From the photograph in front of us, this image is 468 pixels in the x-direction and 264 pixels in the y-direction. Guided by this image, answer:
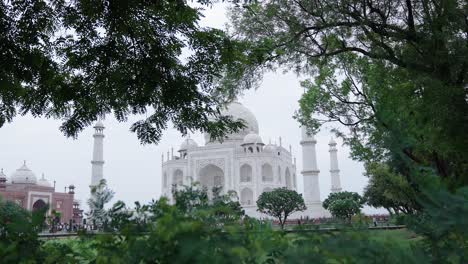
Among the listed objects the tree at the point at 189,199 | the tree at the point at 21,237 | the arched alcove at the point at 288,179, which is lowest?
the tree at the point at 21,237

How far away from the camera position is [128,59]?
4.48 metres

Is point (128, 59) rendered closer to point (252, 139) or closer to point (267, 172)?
point (252, 139)

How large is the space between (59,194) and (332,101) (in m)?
37.2

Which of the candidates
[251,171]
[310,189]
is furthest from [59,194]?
[310,189]

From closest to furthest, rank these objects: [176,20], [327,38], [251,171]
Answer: [176,20]
[327,38]
[251,171]

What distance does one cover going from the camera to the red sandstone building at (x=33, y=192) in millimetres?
38562

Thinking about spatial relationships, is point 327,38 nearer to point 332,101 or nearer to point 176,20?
point 332,101

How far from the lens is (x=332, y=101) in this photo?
12.9m

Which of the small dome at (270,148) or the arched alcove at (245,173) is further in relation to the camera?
the small dome at (270,148)

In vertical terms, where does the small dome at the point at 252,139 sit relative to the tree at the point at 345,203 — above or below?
above

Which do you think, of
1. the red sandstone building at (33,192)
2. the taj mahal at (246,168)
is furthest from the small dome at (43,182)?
the taj mahal at (246,168)

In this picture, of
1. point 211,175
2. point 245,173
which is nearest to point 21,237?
point 245,173

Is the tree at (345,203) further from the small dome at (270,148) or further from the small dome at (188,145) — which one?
the small dome at (188,145)

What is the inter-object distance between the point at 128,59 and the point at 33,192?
131ft
